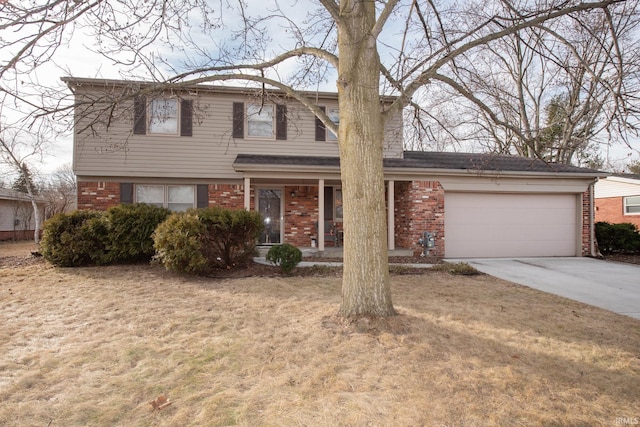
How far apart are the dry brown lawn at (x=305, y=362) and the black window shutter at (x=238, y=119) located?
6.94m

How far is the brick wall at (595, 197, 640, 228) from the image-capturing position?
17942 millimetres

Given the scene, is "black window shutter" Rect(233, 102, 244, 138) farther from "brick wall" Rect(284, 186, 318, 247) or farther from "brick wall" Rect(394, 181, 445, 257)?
"brick wall" Rect(394, 181, 445, 257)

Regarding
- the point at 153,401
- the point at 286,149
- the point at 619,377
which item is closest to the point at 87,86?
the point at 286,149

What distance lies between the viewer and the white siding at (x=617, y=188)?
17.6 m

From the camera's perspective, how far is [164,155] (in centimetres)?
1094

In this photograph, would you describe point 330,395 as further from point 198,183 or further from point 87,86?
point 87,86

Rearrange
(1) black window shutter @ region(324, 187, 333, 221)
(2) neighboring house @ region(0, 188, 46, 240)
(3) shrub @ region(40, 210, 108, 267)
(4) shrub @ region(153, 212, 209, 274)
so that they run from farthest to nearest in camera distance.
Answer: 1. (2) neighboring house @ region(0, 188, 46, 240)
2. (1) black window shutter @ region(324, 187, 333, 221)
3. (3) shrub @ region(40, 210, 108, 267)
4. (4) shrub @ region(153, 212, 209, 274)

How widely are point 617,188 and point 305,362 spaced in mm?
22608

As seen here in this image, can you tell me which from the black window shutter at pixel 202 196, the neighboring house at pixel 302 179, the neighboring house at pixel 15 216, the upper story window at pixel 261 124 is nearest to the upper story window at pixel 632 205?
the neighboring house at pixel 302 179

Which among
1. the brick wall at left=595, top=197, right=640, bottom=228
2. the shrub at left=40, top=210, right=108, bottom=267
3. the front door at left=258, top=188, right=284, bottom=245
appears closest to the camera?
the shrub at left=40, top=210, right=108, bottom=267

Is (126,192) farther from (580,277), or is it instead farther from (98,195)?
(580,277)

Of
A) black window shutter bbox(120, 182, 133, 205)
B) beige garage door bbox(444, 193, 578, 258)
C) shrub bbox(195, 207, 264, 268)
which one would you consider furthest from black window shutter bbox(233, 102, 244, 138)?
beige garage door bbox(444, 193, 578, 258)

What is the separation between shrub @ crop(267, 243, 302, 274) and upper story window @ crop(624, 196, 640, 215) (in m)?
19.7

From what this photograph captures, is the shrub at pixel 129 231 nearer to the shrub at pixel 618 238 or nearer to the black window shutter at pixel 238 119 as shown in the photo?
the black window shutter at pixel 238 119
